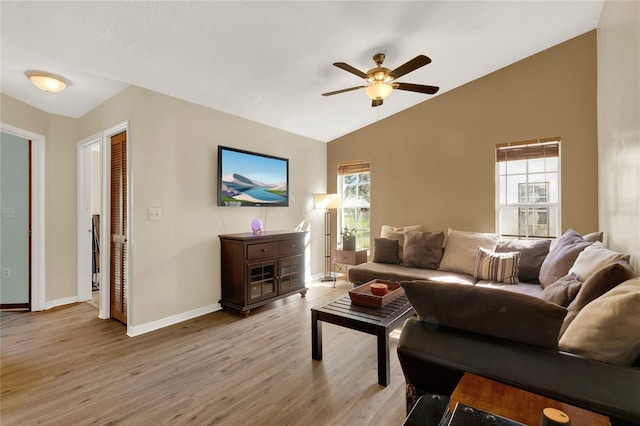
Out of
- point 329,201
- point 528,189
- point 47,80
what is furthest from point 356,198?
point 47,80

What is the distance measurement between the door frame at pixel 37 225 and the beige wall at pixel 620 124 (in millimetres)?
5347

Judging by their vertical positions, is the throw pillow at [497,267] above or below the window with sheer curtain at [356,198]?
below

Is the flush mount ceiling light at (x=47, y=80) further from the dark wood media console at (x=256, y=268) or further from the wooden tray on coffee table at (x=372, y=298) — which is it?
the wooden tray on coffee table at (x=372, y=298)

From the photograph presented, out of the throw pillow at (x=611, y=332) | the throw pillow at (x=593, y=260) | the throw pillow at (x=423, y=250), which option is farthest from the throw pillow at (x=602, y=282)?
the throw pillow at (x=423, y=250)

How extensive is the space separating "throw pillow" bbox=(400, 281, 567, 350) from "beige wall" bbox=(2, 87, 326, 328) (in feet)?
8.89

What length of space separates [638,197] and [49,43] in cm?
395

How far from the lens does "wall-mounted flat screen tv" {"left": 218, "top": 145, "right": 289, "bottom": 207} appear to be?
3.60 metres

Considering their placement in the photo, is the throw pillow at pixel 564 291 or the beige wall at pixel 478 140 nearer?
the throw pillow at pixel 564 291

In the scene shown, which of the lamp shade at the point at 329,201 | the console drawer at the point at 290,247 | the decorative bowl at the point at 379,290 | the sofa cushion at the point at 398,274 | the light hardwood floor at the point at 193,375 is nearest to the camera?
the light hardwood floor at the point at 193,375

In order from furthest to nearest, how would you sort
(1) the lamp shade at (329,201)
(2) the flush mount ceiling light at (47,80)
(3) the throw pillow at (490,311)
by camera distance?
(1) the lamp shade at (329,201), (2) the flush mount ceiling light at (47,80), (3) the throw pillow at (490,311)

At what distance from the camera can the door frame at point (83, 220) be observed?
3.83 meters

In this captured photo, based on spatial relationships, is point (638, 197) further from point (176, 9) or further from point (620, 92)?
point (176, 9)

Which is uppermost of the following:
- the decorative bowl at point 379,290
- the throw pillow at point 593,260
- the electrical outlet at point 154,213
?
the electrical outlet at point 154,213

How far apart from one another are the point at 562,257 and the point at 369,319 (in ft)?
5.67
